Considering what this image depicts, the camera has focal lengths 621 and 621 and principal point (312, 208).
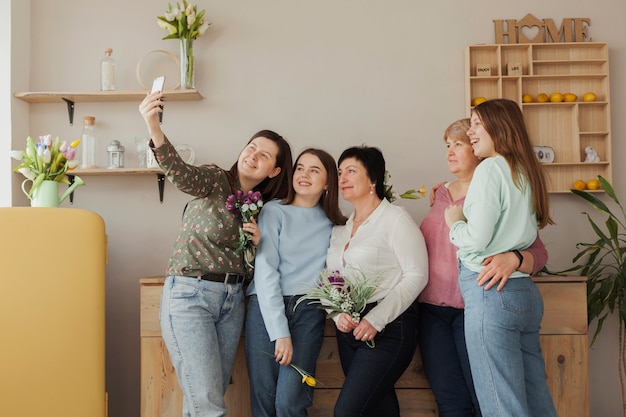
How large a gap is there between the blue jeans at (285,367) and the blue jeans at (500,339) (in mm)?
641

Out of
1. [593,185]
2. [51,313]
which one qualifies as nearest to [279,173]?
[51,313]

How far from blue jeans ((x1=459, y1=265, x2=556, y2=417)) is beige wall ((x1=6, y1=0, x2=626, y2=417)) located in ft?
4.28

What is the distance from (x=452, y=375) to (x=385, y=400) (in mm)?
292

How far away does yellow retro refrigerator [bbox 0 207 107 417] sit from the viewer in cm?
256

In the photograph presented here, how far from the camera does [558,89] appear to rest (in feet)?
11.5

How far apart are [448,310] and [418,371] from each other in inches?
13.7

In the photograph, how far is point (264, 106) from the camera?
11.6ft

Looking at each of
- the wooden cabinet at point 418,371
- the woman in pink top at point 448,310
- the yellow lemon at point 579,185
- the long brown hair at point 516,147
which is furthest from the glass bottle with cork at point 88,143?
the yellow lemon at point 579,185

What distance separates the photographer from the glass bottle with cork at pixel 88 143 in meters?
3.43

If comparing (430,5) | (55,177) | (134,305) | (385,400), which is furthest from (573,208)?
(55,177)

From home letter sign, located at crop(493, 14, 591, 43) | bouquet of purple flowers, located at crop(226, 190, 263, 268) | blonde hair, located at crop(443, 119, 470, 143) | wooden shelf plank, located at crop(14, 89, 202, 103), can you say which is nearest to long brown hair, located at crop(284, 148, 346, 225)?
bouquet of purple flowers, located at crop(226, 190, 263, 268)

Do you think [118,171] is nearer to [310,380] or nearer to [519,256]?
[310,380]

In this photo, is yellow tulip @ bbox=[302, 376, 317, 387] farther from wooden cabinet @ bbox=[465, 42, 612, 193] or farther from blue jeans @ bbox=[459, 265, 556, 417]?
wooden cabinet @ bbox=[465, 42, 612, 193]

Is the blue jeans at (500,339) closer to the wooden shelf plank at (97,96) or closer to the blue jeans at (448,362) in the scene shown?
the blue jeans at (448,362)
